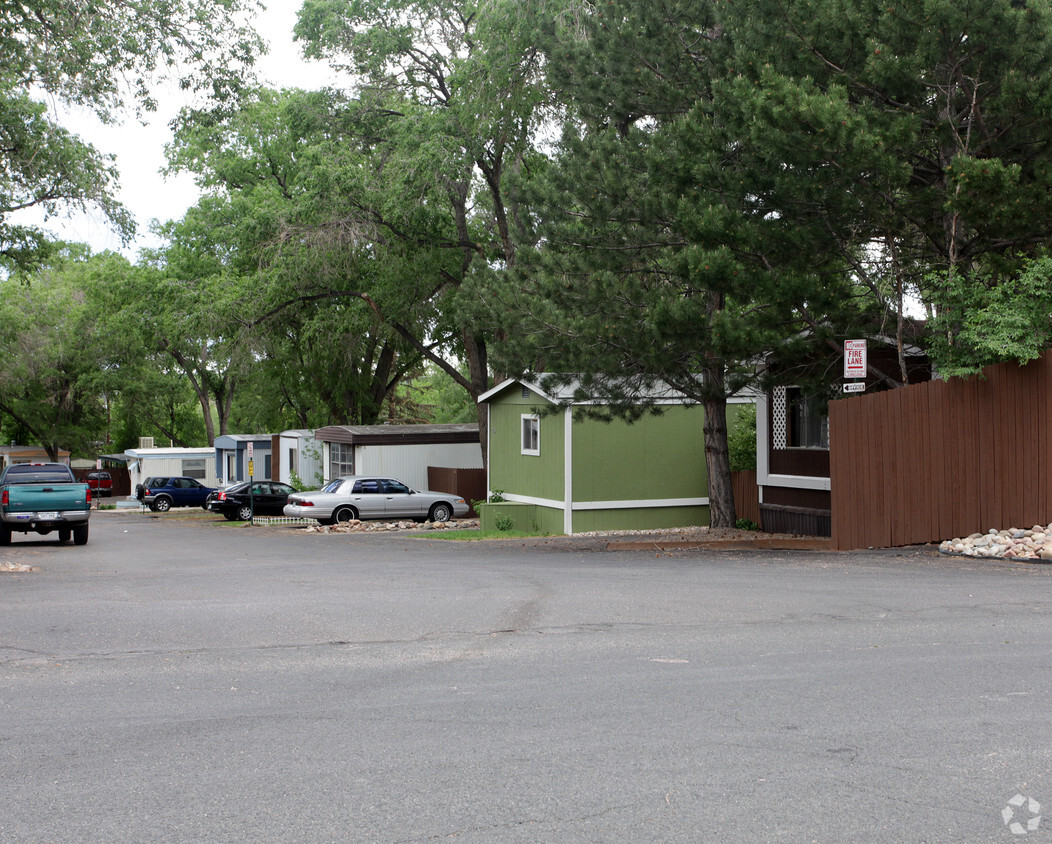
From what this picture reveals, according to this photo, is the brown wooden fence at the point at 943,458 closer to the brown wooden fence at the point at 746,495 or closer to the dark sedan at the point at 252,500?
the brown wooden fence at the point at 746,495

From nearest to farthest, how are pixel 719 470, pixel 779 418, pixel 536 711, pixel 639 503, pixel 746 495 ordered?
pixel 536 711
pixel 719 470
pixel 779 418
pixel 746 495
pixel 639 503

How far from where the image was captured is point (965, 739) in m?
5.68

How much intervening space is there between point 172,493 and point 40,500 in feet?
91.4

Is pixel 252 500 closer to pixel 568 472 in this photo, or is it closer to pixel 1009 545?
pixel 568 472

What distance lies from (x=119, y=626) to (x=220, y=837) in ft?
18.6

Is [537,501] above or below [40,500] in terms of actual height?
below

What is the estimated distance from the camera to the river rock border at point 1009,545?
42.5 ft

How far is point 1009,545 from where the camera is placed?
13469mm

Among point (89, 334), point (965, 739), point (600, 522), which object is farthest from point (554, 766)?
point (89, 334)

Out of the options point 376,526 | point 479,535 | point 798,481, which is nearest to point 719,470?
point 798,481

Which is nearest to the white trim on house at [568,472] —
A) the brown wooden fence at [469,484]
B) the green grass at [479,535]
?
the green grass at [479,535]

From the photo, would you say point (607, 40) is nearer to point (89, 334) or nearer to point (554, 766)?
point (554, 766)

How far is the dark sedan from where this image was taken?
36.6 m

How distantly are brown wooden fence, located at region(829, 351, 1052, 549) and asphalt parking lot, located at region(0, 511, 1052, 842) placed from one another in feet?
7.39
